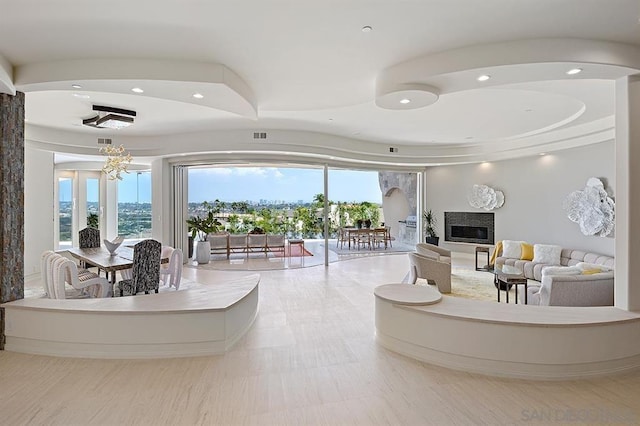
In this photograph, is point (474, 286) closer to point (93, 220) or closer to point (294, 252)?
point (294, 252)

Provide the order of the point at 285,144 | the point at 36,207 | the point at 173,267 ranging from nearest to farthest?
the point at 173,267 < the point at 36,207 < the point at 285,144

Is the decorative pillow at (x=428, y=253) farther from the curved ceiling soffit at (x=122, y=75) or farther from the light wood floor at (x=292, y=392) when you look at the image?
the curved ceiling soffit at (x=122, y=75)

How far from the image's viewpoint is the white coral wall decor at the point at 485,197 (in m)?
9.25

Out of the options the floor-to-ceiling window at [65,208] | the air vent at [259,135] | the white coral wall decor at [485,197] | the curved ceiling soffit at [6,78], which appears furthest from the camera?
the floor-to-ceiling window at [65,208]

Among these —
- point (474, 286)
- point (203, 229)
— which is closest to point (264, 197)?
point (203, 229)

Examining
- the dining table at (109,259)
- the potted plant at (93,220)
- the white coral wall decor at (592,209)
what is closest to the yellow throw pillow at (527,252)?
the white coral wall decor at (592,209)

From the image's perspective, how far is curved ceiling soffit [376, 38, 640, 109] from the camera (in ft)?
9.57

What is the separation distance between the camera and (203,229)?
31.0 feet

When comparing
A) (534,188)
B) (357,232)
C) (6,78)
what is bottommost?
(357,232)

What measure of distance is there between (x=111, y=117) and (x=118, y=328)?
11.9 feet

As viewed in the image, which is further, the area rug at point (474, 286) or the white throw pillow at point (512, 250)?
the white throw pillow at point (512, 250)

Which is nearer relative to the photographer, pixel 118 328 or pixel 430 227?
pixel 118 328

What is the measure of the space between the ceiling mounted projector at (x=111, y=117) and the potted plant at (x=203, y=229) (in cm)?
388

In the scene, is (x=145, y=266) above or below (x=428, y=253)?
above
